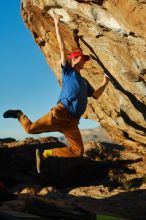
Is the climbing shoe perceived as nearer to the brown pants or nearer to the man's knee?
the brown pants

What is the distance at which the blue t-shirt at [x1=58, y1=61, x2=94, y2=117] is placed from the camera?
8398 mm

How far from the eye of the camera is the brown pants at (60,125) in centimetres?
876

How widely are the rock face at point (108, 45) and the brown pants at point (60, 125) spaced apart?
2.97 m

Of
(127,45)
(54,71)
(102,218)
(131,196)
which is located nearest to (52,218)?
(102,218)

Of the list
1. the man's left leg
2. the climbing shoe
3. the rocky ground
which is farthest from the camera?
the rocky ground

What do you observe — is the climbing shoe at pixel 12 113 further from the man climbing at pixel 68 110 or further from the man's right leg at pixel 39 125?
the man's right leg at pixel 39 125

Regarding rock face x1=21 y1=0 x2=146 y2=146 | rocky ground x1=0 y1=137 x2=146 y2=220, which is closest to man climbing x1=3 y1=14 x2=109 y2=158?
rock face x1=21 y1=0 x2=146 y2=146

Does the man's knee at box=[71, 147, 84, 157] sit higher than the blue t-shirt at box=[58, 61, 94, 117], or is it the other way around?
the blue t-shirt at box=[58, 61, 94, 117]

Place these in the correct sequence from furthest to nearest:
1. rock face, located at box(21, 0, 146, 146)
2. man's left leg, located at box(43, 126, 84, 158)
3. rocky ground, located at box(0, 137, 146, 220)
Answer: rocky ground, located at box(0, 137, 146, 220) < rock face, located at box(21, 0, 146, 146) < man's left leg, located at box(43, 126, 84, 158)

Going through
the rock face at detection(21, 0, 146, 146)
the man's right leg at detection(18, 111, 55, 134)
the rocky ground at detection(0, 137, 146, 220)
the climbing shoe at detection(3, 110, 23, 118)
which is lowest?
the rocky ground at detection(0, 137, 146, 220)

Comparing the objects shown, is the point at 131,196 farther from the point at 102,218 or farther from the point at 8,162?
the point at 8,162

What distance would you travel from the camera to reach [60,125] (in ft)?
29.3

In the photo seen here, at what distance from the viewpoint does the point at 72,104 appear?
8.53 meters

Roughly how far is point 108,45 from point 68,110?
153 inches
